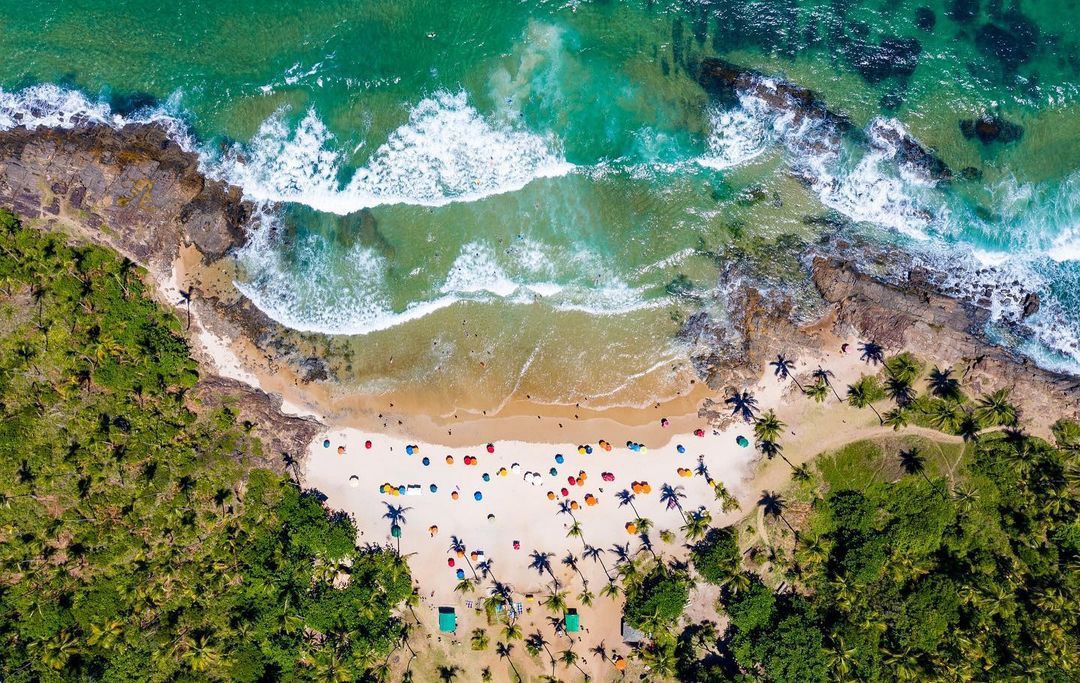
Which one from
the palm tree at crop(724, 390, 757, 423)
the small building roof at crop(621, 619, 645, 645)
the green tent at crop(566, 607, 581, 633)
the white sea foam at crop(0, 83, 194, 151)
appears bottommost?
the small building roof at crop(621, 619, 645, 645)

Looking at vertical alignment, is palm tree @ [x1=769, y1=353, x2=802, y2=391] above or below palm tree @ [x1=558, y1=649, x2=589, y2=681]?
above

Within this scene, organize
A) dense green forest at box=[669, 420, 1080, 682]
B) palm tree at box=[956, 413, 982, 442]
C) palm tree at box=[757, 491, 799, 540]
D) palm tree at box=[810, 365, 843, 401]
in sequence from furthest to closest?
palm tree at box=[757, 491, 799, 540] < palm tree at box=[810, 365, 843, 401] < palm tree at box=[956, 413, 982, 442] < dense green forest at box=[669, 420, 1080, 682]

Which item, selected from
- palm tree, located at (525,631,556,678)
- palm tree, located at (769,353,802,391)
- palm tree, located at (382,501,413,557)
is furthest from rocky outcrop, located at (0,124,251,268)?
palm tree, located at (769,353,802,391)

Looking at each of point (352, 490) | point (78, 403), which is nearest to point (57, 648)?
point (78, 403)

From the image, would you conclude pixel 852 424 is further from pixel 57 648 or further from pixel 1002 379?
pixel 57 648

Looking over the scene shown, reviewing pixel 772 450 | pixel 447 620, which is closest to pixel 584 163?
pixel 772 450

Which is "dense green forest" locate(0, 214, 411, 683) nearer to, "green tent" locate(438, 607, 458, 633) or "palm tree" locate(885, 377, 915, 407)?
"green tent" locate(438, 607, 458, 633)

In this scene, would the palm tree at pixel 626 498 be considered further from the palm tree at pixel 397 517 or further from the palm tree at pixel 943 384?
the palm tree at pixel 943 384
